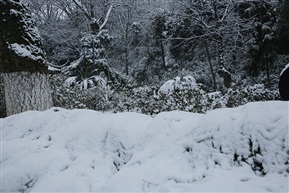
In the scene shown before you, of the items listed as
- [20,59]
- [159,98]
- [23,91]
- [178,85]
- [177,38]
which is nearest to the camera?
[20,59]

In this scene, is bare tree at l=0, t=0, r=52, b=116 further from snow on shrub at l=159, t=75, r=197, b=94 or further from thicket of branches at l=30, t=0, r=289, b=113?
snow on shrub at l=159, t=75, r=197, b=94

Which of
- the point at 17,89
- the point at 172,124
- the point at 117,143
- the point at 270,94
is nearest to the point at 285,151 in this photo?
the point at 172,124

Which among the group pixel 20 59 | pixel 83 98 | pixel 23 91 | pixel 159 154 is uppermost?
pixel 20 59

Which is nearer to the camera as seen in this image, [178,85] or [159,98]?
[159,98]

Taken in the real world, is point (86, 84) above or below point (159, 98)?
above

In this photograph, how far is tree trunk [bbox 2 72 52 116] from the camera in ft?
11.1

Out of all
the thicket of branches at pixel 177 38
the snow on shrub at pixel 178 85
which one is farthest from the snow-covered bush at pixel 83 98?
the snow on shrub at pixel 178 85

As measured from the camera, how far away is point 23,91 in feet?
11.3

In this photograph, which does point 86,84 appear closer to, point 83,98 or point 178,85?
point 83,98

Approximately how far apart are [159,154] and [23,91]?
2.80 metres

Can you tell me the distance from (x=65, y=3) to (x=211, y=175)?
12.6 metres

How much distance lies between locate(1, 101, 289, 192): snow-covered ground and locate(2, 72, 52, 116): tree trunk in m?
1.23

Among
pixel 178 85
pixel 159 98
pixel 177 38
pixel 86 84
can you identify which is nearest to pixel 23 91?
pixel 86 84

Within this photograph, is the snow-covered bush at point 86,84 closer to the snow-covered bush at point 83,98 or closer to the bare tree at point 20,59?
the snow-covered bush at point 83,98
